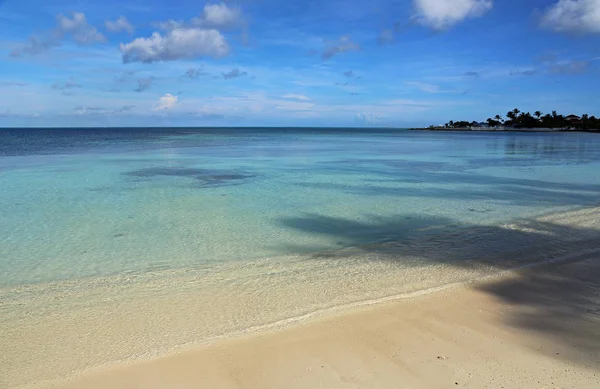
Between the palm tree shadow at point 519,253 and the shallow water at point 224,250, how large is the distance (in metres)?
0.07

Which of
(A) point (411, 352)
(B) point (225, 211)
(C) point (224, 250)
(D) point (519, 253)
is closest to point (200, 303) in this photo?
(C) point (224, 250)

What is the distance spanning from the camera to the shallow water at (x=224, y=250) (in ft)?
17.0

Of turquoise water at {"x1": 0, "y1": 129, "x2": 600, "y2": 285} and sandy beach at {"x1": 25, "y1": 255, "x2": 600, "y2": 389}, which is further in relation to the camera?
turquoise water at {"x1": 0, "y1": 129, "x2": 600, "y2": 285}

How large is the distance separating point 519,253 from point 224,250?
18.9 ft

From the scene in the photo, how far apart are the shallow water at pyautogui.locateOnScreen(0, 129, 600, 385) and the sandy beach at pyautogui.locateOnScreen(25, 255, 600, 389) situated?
0.46 metres

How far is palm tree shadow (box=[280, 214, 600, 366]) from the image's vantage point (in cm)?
497

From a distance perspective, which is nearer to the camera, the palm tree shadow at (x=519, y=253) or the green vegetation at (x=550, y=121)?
the palm tree shadow at (x=519, y=253)

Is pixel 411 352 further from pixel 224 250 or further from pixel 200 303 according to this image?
pixel 224 250

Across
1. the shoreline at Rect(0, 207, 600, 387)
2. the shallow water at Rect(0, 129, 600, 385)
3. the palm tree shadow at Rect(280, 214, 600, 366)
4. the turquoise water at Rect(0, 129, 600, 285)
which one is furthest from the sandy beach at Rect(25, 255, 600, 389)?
the turquoise water at Rect(0, 129, 600, 285)

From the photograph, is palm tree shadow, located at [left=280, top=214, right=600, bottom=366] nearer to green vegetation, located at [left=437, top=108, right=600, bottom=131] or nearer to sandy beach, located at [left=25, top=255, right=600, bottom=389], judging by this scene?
sandy beach, located at [left=25, top=255, right=600, bottom=389]

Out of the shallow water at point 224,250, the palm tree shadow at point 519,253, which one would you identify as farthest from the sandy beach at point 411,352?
the shallow water at point 224,250

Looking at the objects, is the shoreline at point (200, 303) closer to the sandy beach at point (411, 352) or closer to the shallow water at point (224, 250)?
the shallow water at point (224, 250)

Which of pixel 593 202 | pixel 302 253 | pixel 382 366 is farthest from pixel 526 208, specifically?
pixel 382 366

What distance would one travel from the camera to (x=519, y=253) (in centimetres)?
795
